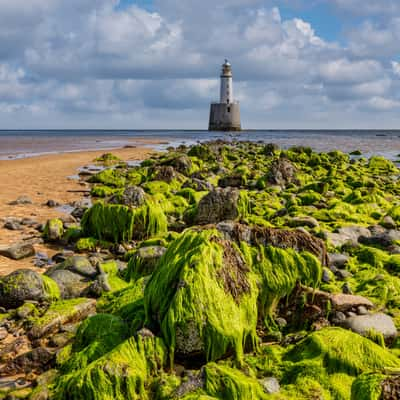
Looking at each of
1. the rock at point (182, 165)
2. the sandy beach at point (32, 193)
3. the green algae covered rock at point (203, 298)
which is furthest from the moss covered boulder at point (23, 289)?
the rock at point (182, 165)

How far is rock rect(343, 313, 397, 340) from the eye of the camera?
162 inches

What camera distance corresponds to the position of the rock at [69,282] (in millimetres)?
5458

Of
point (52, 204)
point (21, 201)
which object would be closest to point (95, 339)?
point (52, 204)

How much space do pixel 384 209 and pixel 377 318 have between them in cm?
801

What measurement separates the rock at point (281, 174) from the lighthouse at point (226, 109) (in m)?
72.9

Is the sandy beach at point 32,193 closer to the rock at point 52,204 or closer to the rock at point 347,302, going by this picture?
the rock at point 52,204

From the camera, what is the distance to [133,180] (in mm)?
17031

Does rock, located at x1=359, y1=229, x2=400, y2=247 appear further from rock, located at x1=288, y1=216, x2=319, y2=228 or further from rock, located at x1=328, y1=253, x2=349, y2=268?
rock, located at x1=328, y1=253, x2=349, y2=268

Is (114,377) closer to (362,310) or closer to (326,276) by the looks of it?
(362,310)

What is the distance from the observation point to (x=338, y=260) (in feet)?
21.0

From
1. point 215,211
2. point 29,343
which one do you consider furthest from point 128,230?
point 29,343

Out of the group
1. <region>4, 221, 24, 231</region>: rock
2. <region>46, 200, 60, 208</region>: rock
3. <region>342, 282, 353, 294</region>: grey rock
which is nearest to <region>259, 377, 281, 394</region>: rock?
<region>342, 282, 353, 294</region>: grey rock

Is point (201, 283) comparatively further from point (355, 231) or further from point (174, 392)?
point (355, 231)

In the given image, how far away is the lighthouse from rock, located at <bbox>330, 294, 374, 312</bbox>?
277 feet
